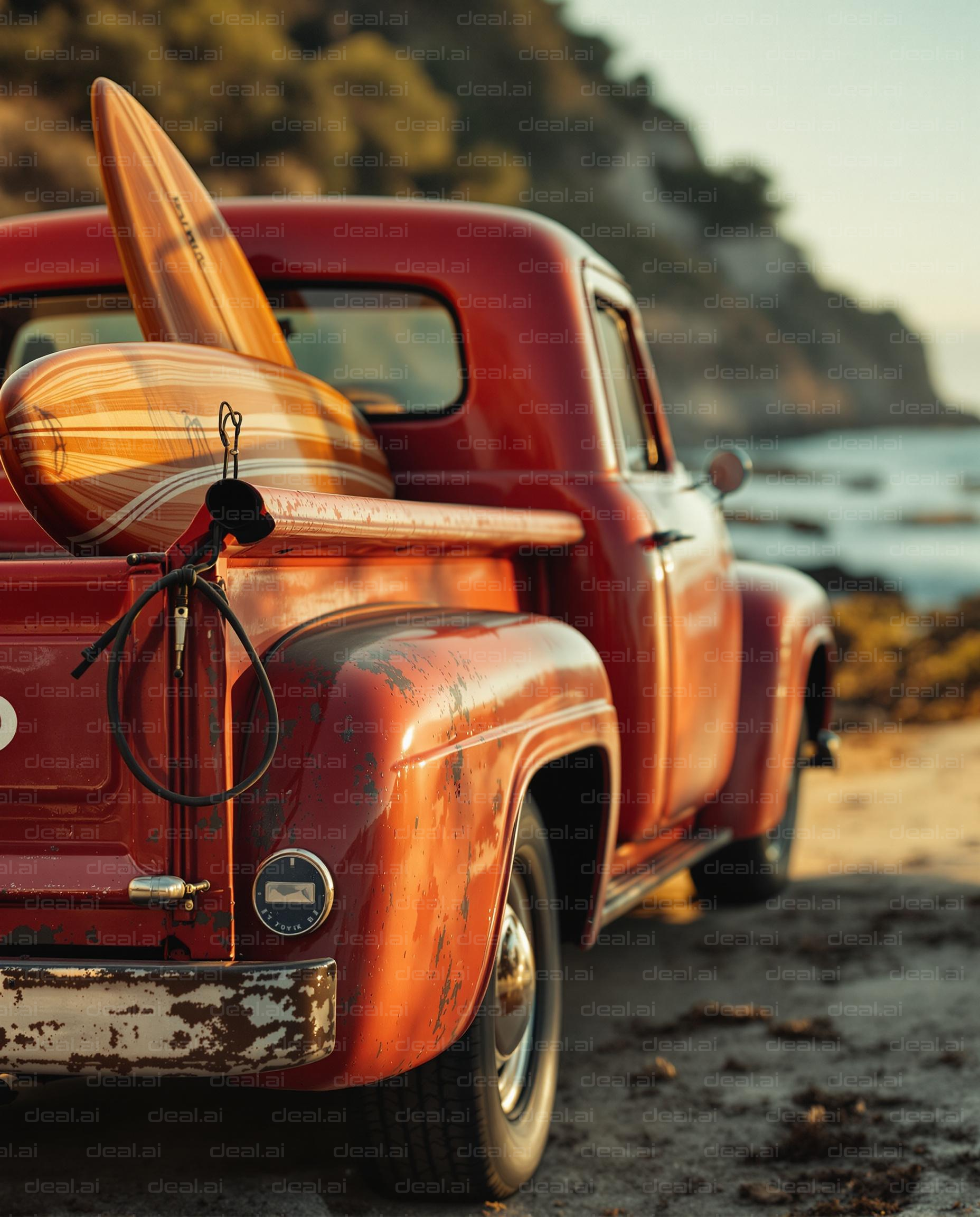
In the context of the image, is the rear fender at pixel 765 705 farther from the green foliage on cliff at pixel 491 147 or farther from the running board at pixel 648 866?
Result: the green foliage on cliff at pixel 491 147

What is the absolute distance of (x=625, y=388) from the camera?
460 cm

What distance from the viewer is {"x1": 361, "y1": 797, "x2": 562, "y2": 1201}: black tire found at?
273 centimetres

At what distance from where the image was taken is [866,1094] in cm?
362

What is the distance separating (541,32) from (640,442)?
202 feet

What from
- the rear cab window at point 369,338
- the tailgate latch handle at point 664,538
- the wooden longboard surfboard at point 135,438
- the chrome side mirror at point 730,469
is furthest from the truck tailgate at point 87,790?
the chrome side mirror at point 730,469

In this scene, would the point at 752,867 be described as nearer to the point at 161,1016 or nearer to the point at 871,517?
the point at 161,1016

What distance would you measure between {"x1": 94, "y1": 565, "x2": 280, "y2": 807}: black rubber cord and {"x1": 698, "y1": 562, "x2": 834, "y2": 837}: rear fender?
275 cm

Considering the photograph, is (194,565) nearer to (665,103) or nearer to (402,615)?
(402,615)

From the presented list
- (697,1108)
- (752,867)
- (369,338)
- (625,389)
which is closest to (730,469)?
(625,389)

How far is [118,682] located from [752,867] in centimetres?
351

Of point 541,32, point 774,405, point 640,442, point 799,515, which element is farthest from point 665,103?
point 640,442

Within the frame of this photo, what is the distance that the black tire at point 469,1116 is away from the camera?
8.95ft

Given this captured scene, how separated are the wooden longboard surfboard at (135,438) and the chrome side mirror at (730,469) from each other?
184 cm

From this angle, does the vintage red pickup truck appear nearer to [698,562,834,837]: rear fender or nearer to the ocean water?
[698,562,834,837]: rear fender
